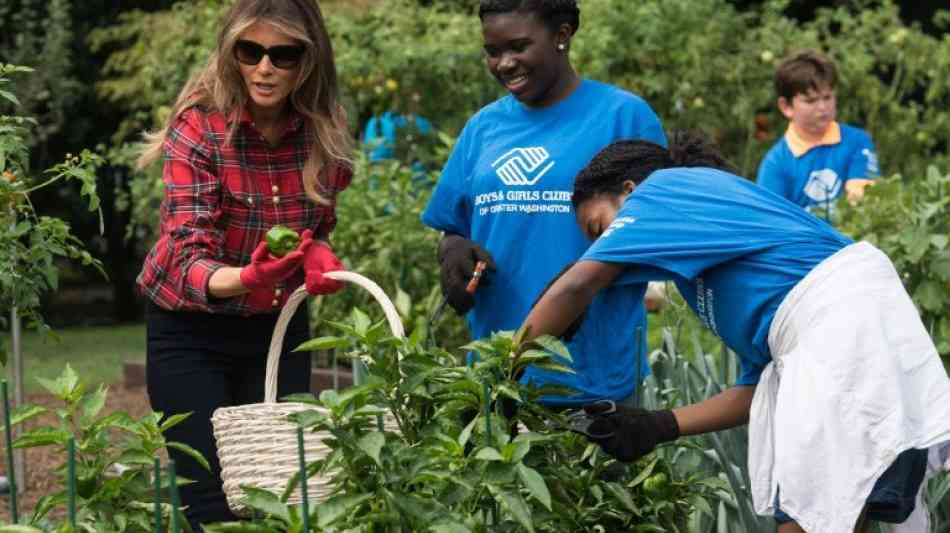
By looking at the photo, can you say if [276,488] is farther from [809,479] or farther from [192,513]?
[809,479]

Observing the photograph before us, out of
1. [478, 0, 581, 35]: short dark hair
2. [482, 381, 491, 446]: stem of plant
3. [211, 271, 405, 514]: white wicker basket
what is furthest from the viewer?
[478, 0, 581, 35]: short dark hair

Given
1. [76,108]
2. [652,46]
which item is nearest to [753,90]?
[652,46]

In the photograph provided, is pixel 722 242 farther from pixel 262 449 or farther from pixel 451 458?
pixel 262 449

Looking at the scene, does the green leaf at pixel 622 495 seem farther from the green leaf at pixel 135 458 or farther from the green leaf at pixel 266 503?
the green leaf at pixel 135 458

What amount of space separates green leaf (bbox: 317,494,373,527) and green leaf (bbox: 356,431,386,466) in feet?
0.21

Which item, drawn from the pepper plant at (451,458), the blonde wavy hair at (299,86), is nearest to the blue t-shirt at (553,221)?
the blonde wavy hair at (299,86)

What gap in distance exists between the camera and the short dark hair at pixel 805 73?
6.74 m

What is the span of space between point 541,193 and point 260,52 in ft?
2.19

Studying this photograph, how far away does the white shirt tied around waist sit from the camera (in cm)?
274

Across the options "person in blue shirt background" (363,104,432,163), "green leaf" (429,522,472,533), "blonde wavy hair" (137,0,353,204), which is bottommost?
"green leaf" (429,522,472,533)

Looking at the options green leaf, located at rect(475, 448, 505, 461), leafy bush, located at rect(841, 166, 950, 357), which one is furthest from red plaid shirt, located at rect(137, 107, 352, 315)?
leafy bush, located at rect(841, 166, 950, 357)

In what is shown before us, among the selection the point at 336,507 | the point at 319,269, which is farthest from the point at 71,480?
the point at 319,269

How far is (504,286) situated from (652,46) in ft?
18.0

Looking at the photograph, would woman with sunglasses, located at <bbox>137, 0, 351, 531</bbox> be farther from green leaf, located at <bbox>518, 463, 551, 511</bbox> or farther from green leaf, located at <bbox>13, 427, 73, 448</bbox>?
green leaf, located at <bbox>518, 463, 551, 511</bbox>
